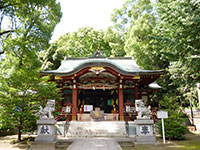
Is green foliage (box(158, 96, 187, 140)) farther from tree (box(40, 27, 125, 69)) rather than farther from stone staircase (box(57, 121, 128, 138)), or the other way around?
tree (box(40, 27, 125, 69))

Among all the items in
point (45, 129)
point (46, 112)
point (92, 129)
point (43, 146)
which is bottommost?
point (43, 146)

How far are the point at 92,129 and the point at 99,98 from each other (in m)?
4.91

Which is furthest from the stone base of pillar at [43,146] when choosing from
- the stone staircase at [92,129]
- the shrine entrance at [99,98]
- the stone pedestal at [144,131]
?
the shrine entrance at [99,98]

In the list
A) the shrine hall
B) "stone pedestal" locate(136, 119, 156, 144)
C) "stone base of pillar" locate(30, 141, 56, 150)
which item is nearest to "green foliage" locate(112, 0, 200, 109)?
the shrine hall

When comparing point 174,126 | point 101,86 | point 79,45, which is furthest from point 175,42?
point 79,45

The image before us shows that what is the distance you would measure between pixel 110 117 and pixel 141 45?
34.8 feet

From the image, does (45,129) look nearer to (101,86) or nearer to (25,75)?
(25,75)

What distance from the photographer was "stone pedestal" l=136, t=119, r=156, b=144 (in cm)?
747

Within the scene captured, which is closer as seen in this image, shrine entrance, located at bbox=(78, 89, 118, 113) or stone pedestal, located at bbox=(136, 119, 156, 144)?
stone pedestal, located at bbox=(136, 119, 156, 144)

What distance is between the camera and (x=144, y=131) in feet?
25.1

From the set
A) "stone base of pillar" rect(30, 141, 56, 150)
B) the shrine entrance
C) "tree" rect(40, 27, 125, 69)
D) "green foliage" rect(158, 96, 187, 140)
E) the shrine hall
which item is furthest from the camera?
"tree" rect(40, 27, 125, 69)

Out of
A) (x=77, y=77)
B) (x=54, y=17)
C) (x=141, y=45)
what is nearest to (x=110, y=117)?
(x=77, y=77)

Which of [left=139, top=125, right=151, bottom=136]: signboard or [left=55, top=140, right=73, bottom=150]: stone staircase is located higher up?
[left=139, top=125, right=151, bottom=136]: signboard

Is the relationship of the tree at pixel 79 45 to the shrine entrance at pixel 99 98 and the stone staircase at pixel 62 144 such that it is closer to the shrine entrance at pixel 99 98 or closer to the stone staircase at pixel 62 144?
the shrine entrance at pixel 99 98
